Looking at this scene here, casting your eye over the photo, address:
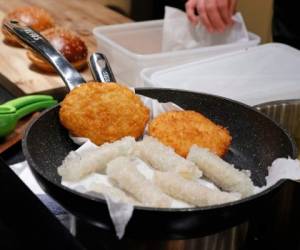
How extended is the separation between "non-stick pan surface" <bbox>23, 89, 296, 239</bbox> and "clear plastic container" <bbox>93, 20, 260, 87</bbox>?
0.44 metres

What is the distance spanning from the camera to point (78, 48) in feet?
5.64

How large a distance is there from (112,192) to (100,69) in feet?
1.40

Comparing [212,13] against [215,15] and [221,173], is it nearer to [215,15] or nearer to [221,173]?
[215,15]

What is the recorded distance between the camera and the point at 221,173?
77 cm

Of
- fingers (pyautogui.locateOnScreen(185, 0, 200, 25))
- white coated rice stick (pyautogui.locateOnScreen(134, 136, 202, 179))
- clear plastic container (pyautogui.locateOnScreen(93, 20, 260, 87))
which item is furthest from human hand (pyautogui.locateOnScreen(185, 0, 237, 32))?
white coated rice stick (pyautogui.locateOnScreen(134, 136, 202, 179))

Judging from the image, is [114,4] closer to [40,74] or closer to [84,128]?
[40,74]

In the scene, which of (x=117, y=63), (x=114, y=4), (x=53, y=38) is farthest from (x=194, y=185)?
(x=114, y=4)

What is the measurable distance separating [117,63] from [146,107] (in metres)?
0.58

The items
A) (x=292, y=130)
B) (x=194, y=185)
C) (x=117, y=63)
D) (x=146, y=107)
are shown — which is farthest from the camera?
(x=117, y=63)

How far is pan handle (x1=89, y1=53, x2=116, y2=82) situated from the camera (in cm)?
104

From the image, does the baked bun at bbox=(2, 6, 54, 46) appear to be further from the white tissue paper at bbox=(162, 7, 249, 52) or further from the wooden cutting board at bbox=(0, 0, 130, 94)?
the white tissue paper at bbox=(162, 7, 249, 52)

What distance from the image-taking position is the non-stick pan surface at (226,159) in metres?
0.63

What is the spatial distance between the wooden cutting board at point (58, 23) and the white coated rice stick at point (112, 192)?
2.90 ft

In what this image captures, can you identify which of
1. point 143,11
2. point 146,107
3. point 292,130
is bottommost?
point 143,11
